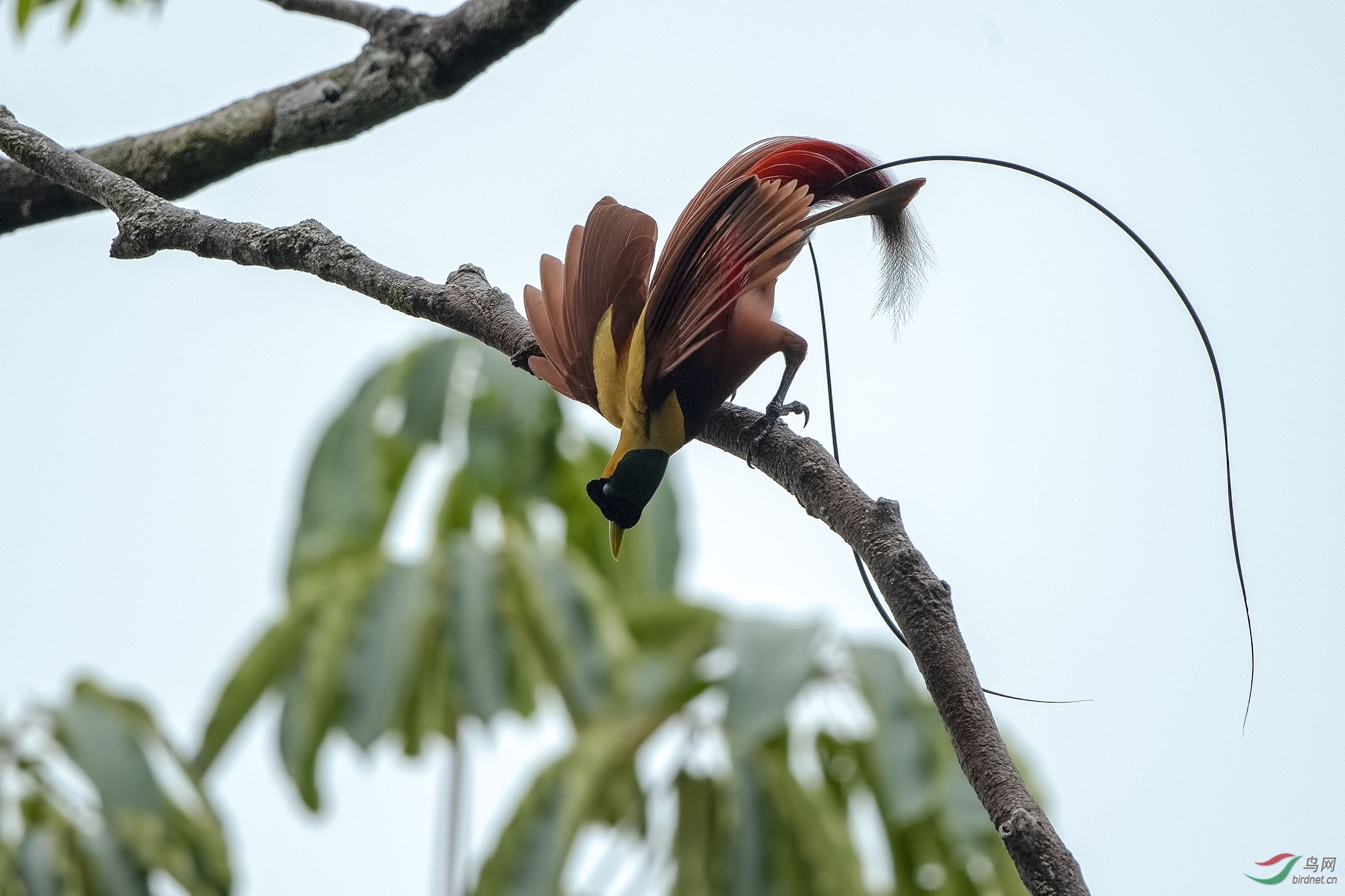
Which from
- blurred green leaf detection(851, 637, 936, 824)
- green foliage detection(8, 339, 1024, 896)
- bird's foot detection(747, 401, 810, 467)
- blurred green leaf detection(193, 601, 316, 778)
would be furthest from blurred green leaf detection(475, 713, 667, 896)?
bird's foot detection(747, 401, 810, 467)

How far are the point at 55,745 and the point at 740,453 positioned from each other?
5.05 feet

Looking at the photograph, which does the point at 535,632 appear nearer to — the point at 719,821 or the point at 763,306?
the point at 719,821

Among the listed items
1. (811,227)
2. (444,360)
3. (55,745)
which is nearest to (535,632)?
(444,360)

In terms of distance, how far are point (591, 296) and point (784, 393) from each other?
0.90ft

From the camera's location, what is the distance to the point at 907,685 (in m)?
2.64

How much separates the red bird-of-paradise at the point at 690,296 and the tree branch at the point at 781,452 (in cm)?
7

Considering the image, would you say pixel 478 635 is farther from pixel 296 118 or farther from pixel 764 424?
pixel 764 424

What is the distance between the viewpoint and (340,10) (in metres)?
1.92

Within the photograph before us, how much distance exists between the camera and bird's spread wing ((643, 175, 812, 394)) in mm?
1342

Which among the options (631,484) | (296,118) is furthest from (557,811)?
(296,118)

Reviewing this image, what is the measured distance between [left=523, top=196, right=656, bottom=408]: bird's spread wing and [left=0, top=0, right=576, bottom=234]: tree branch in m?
0.37

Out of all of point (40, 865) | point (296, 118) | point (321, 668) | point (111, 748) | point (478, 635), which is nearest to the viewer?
point (296, 118)

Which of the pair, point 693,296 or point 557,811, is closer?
point 693,296

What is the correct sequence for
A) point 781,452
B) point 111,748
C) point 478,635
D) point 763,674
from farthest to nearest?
point 478,635, point 763,674, point 111,748, point 781,452
